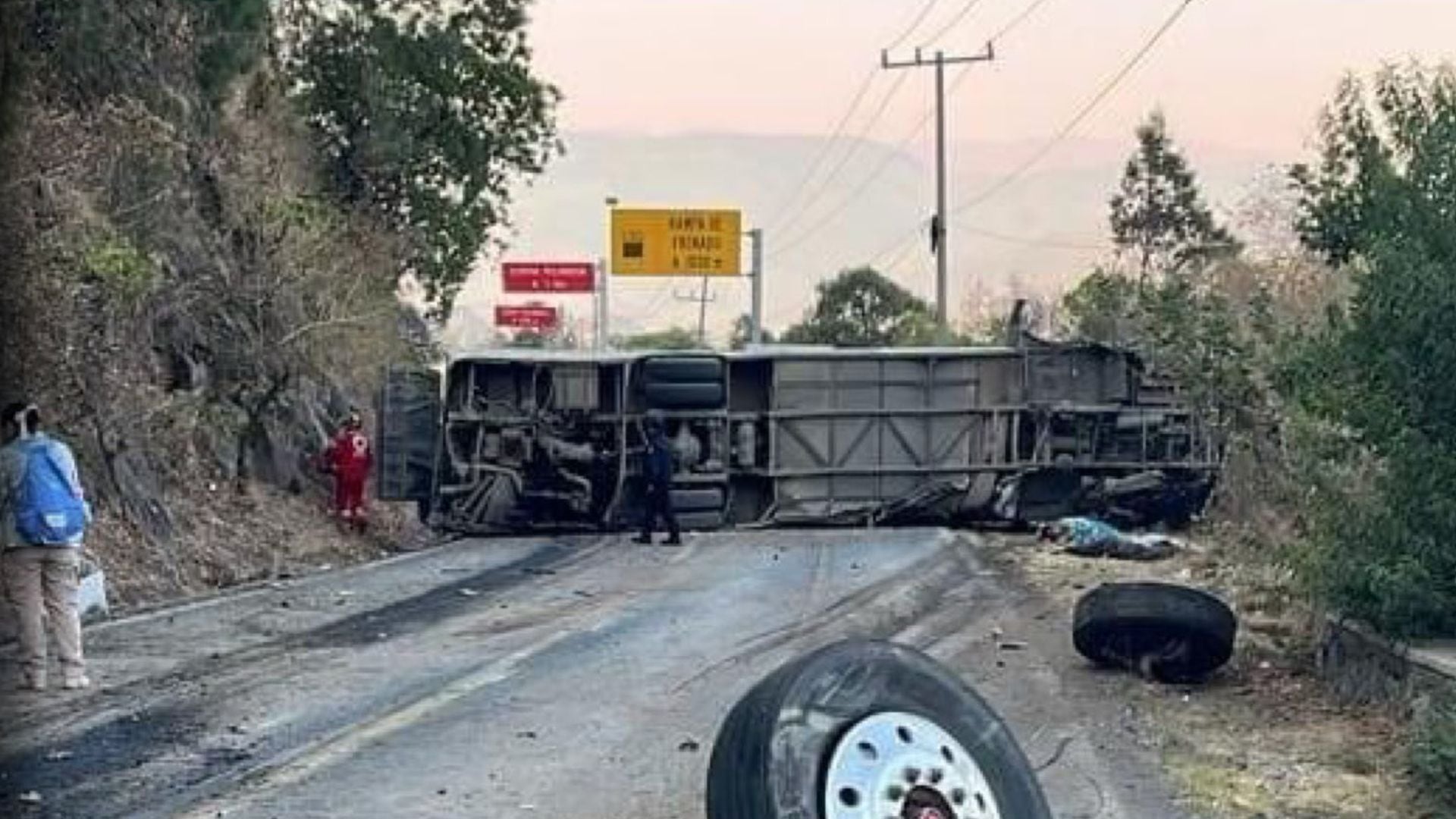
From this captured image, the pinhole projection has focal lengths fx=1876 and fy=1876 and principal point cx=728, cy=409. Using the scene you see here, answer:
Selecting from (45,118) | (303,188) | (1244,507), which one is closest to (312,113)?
(303,188)

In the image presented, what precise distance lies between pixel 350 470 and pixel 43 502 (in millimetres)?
14075

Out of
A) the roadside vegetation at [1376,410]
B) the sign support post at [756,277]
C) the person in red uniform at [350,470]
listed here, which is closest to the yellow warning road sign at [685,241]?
the sign support post at [756,277]

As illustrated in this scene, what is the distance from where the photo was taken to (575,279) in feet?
214

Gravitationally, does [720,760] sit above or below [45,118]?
below

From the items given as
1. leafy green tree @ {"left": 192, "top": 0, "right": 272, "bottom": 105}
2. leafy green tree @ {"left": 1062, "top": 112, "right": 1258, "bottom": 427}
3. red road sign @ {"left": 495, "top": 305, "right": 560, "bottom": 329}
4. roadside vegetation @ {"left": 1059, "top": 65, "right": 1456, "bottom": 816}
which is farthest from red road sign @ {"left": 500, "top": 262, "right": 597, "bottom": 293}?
roadside vegetation @ {"left": 1059, "top": 65, "right": 1456, "bottom": 816}

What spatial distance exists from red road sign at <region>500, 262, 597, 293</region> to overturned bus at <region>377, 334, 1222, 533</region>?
138 feet

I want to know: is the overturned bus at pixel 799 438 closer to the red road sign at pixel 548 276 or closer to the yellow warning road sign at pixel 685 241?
the yellow warning road sign at pixel 685 241

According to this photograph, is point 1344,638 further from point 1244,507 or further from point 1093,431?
point 1093,431

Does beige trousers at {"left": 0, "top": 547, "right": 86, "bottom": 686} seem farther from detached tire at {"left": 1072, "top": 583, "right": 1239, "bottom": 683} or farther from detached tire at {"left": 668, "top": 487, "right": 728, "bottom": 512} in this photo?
detached tire at {"left": 668, "top": 487, "right": 728, "bottom": 512}

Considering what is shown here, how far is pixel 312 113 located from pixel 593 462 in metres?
14.9

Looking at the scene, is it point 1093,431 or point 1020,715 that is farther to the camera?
point 1093,431

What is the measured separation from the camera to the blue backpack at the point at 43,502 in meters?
10.6

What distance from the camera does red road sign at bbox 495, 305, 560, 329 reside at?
70.9m

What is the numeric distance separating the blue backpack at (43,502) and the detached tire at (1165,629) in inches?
240
